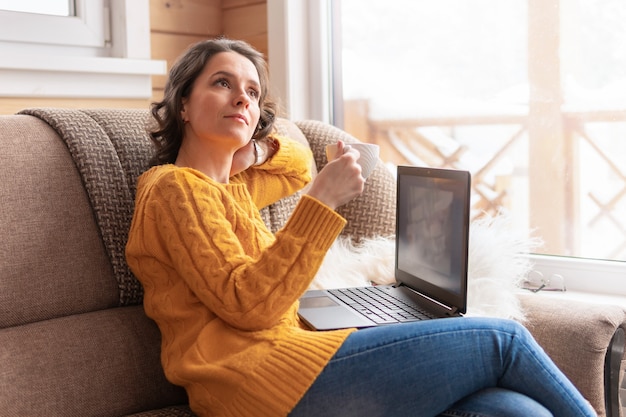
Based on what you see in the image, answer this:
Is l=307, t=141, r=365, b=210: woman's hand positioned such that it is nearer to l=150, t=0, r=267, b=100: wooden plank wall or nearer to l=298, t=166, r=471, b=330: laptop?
l=298, t=166, r=471, b=330: laptop

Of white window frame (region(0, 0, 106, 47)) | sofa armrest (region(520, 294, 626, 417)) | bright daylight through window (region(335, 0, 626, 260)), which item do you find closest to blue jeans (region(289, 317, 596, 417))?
sofa armrest (region(520, 294, 626, 417))

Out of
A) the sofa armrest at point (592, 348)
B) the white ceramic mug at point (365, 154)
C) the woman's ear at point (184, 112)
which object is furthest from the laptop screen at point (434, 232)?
the woman's ear at point (184, 112)

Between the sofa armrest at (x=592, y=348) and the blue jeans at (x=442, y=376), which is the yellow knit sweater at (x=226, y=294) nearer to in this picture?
the blue jeans at (x=442, y=376)

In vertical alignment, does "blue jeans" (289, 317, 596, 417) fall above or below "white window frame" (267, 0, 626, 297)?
below

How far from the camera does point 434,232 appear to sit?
174 centimetres

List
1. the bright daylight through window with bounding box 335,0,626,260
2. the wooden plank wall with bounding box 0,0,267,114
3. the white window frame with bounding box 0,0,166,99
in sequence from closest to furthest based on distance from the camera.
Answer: the bright daylight through window with bounding box 335,0,626,260
the white window frame with bounding box 0,0,166,99
the wooden plank wall with bounding box 0,0,267,114

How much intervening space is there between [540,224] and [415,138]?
0.51 m

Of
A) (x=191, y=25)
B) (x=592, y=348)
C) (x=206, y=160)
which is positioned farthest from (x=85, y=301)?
(x=191, y=25)

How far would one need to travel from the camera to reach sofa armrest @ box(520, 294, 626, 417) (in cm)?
170

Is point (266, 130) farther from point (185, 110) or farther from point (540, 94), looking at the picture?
point (540, 94)

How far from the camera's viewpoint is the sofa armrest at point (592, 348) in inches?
66.9

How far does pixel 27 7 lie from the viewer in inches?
100.0

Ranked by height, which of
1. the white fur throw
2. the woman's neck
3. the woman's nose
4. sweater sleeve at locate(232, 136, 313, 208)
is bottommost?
the white fur throw

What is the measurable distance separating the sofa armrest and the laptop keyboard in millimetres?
310
